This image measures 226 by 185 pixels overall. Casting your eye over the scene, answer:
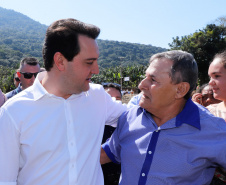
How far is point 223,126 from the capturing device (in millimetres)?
1859

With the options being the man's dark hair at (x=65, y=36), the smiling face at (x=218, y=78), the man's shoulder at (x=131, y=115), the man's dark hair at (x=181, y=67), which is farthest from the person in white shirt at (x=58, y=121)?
the smiling face at (x=218, y=78)

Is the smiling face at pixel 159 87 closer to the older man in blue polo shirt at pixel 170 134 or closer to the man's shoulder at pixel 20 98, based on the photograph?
Result: the older man in blue polo shirt at pixel 170 134

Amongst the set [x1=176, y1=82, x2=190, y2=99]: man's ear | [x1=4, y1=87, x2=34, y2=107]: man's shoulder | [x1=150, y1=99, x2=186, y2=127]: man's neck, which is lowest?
[x1=150, y1=99, x2=186, y2=127]: man's neck

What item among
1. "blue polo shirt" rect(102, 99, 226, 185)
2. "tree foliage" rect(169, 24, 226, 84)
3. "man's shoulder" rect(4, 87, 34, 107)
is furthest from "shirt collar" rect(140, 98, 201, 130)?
"tree foliage" rect(169, 24, 226, 84)

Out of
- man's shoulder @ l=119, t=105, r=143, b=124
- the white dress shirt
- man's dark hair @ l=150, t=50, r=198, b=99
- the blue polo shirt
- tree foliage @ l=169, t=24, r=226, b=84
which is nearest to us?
the white dress shirt

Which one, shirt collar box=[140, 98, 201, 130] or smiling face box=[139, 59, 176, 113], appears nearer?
shirt collar box=[140, 98, 201, 130]

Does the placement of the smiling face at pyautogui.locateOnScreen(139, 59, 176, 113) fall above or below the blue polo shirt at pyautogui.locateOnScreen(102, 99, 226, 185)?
above

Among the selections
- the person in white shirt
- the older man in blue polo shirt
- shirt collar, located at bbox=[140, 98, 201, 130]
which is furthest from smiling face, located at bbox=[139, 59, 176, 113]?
the person in white shirt

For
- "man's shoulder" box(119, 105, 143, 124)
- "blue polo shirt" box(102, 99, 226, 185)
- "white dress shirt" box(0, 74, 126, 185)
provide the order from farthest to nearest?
"man's shoulder" box(119, 105, 143, 124)
"blue polo shirt" box(102, 99, 226, 185)
"white dress shirt" box(0, 74, 126, 185)

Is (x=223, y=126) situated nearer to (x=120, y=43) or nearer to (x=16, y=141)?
(x=16, y=141)

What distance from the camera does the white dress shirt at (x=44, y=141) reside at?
156 centimetres

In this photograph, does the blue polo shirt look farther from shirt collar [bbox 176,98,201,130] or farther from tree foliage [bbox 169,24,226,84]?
tree foliage [bbox 169,24,226,84]

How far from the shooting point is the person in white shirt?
62.6 inches

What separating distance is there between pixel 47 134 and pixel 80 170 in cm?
38
